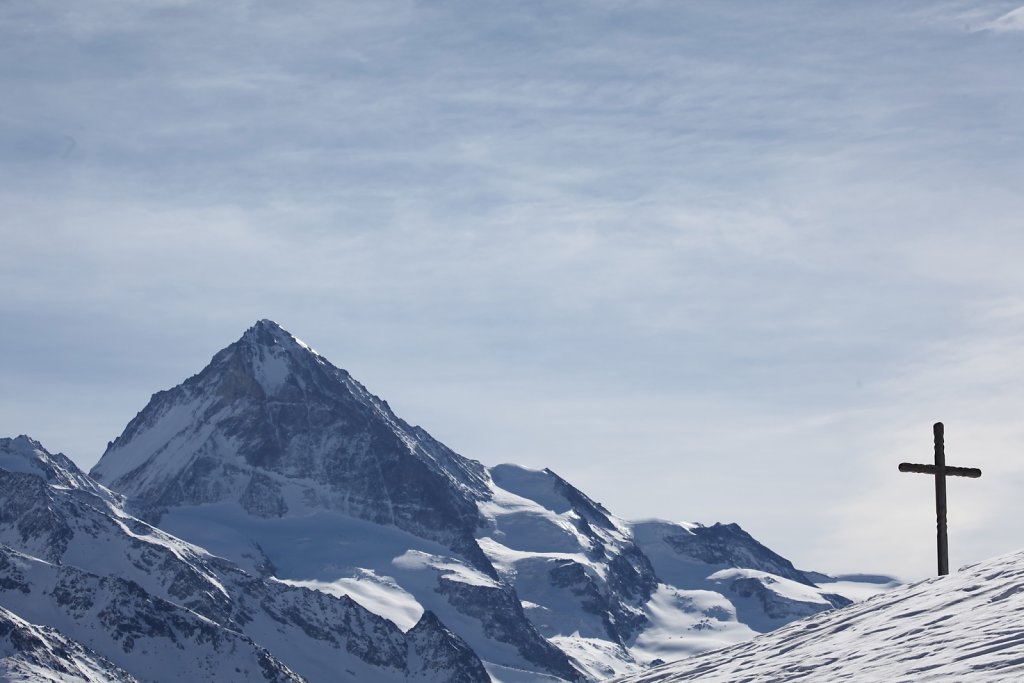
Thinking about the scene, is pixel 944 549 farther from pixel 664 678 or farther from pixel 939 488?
pixel 664 678

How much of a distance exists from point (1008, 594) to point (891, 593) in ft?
22.5

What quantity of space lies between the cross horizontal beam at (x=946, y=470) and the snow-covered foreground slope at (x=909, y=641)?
2121 millimetres

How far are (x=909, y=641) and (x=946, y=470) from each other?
7.30m

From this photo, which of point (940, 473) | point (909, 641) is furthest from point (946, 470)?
point (909, 641)

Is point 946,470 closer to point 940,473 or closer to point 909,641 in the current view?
point 940,473

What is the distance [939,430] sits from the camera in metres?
A: 44.1

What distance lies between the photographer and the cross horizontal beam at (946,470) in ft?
144

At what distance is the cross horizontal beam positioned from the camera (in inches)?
1730

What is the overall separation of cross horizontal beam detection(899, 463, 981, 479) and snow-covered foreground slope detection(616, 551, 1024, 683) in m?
2.12

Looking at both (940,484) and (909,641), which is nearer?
(909,641)

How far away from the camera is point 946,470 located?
4450 cm

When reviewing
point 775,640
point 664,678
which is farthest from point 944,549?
point 664,678

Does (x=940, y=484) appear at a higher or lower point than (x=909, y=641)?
higher

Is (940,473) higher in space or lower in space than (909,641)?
higher
